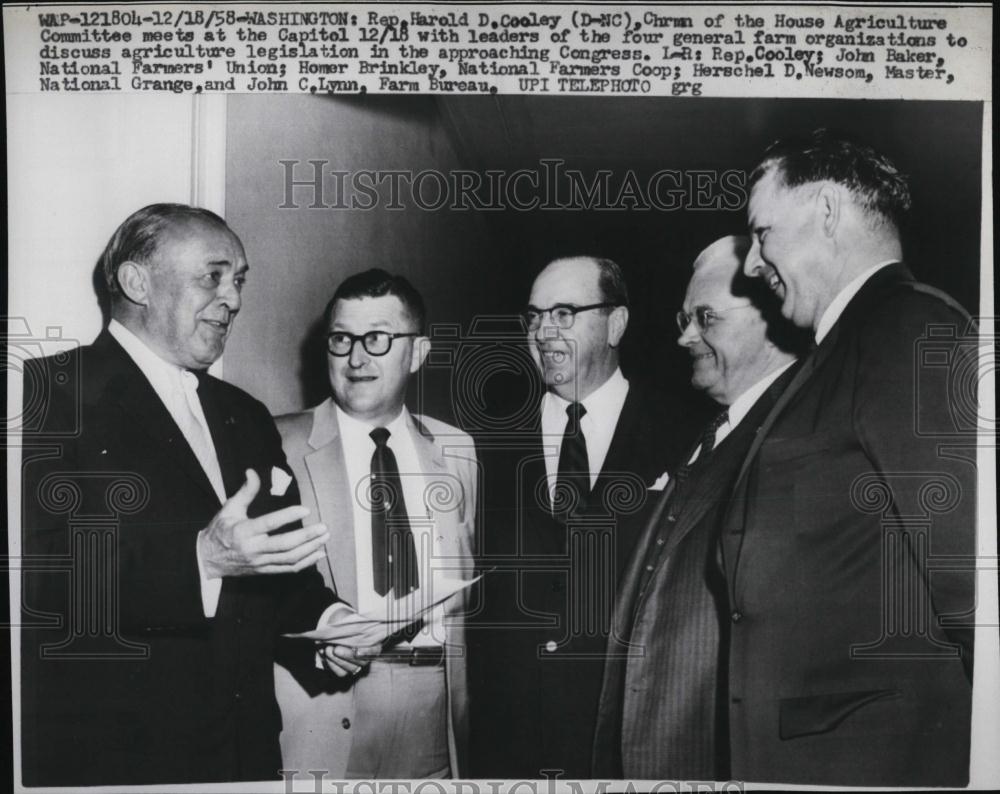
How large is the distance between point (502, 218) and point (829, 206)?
890 millimetres

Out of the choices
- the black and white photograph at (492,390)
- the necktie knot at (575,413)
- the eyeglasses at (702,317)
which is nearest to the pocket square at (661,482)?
the black and white photograph at (492,390)

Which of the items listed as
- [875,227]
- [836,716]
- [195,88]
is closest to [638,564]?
[836,716]

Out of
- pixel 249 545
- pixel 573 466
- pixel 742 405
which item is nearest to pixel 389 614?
Answer: pixel 249 545

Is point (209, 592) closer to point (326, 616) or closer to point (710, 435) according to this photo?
point (326, 616)

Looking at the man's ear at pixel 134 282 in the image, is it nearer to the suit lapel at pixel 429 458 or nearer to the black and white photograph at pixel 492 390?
the black and white photograph at pixel 492 390

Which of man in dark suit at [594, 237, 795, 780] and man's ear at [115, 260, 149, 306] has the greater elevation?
man's ear at [115, 260, 149, 306]

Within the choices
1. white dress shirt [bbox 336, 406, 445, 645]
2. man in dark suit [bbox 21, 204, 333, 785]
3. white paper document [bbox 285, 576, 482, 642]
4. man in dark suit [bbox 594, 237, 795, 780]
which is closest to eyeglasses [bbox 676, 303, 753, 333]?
man in dark suit [bbox 594, 237, 795, 780]

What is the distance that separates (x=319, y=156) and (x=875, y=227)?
1540 mm

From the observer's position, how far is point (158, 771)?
2.71m

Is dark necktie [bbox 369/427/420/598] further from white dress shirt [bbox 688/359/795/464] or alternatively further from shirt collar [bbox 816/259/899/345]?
shirt collar [bbox 816/259/899/345]

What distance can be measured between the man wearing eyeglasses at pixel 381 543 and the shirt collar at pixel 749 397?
A: 72cm

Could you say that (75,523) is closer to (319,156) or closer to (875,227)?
(319,156)

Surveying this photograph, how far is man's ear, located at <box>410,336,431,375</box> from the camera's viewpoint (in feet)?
8.96

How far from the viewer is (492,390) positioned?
274 centimetres
